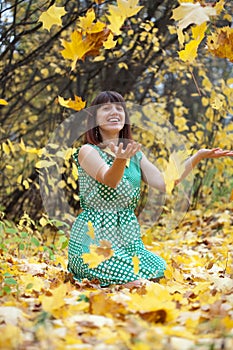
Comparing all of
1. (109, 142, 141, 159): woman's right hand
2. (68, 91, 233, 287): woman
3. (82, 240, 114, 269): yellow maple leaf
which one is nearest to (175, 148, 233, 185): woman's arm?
(68, 91, 233, 287): woman

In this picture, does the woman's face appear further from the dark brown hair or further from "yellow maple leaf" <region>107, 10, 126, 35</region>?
"yellow maple leaf" <region>107, 10, 126, 35</region>

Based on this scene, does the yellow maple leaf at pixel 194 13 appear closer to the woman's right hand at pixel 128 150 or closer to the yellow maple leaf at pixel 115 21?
the yellow maple leaf at pixel 115 21

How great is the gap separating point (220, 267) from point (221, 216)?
6.80 feet

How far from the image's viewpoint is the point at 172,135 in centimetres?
472

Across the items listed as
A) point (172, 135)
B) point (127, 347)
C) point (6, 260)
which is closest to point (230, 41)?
point (127, 347)

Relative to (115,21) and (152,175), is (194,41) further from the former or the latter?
(152,175)

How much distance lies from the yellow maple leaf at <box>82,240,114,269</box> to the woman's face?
2.64ft

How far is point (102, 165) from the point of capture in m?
2.42

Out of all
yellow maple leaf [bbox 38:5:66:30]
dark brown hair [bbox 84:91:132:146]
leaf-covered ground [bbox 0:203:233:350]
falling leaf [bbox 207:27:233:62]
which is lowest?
leaf-covered ground [bbox 0:203:233:350]

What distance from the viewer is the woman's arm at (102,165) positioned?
206 centimetres

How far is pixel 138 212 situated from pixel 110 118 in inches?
100

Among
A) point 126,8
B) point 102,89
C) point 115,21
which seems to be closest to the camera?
point 126,8

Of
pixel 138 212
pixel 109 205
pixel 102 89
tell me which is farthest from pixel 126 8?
pixel 138 212

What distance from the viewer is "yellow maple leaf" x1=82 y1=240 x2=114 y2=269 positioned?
1747mm
